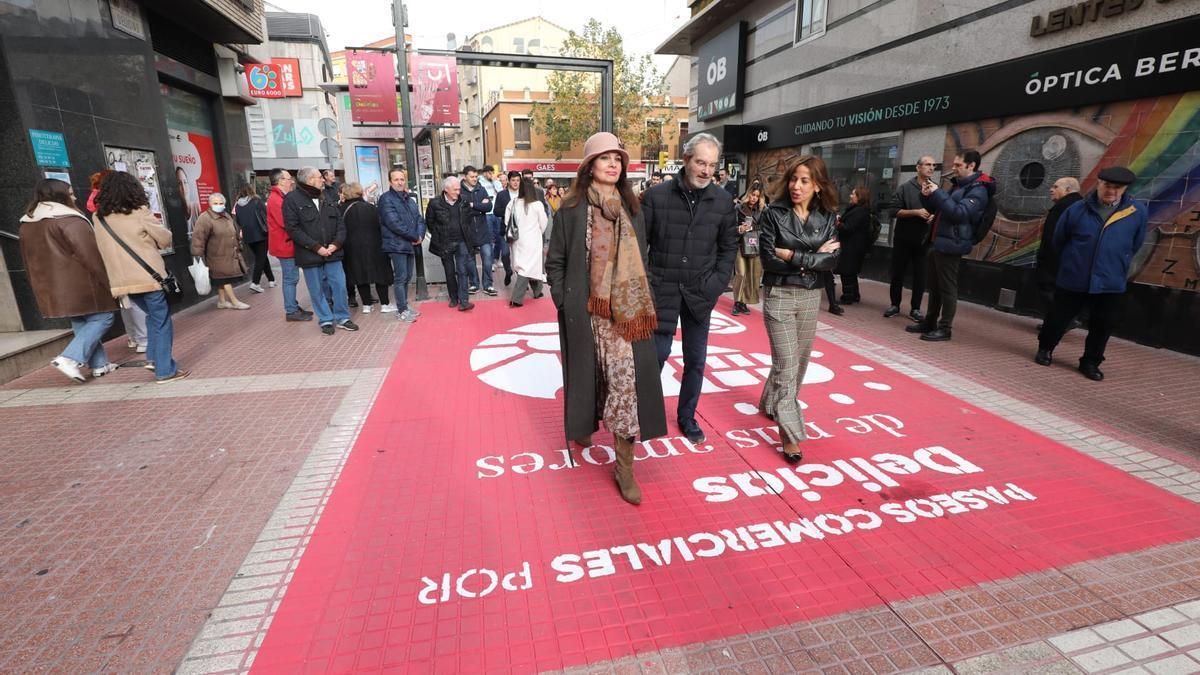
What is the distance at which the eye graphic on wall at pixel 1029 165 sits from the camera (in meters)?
7.18

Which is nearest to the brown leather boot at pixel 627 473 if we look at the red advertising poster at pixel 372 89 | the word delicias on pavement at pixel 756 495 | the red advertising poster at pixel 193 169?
the word delicias on pavement at pixel 756 495

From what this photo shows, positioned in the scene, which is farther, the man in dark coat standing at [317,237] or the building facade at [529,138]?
the building facade at [529,138]

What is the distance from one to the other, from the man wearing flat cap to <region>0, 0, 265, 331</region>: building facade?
34.6 feet

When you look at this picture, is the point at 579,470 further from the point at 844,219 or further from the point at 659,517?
the point at 844,219

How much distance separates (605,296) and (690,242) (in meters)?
0.80

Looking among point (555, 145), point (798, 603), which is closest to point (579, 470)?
point (798, 603)

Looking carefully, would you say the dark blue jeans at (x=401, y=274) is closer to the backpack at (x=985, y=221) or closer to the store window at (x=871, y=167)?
the backpack at (x=985, y=221)

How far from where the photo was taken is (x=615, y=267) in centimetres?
314

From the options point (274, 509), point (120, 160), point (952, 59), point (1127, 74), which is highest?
point (952, 59)

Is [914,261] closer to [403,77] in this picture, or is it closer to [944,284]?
[944,284]

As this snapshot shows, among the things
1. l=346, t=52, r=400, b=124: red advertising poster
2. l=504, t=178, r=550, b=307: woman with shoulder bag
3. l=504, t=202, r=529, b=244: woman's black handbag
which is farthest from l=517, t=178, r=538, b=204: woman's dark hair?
l=346, t=52, r=400, b=124: red advertising poster

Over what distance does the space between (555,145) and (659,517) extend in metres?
34.8

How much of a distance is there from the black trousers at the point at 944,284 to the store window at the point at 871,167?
341 centimetres

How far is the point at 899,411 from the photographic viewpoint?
464 centimetres
